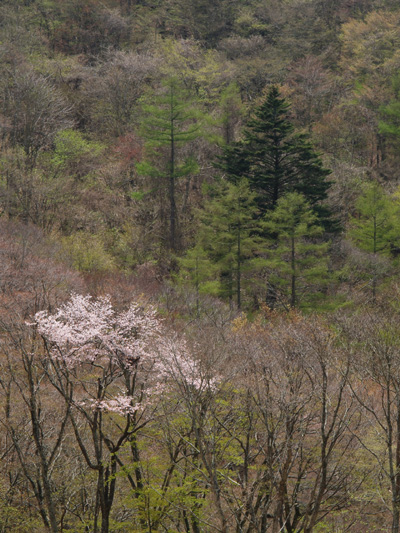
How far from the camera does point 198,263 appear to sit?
30.5 metres

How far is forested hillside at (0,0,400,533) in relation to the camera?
1239 centimetres

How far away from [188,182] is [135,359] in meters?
30.1

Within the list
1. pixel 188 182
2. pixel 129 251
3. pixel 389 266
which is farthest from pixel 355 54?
pixel 129 251

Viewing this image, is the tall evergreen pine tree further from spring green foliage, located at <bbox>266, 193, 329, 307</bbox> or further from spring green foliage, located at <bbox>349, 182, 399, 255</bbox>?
spring green foliage, located at <bbox>349, 182, 399, 255</bbox>

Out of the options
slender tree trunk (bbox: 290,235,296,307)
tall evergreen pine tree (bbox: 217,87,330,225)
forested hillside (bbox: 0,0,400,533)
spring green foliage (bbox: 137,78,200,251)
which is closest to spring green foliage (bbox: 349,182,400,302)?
forested hillside (bbox: 0,0,400,533)

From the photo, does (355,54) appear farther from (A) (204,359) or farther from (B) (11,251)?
(A) (204,359)

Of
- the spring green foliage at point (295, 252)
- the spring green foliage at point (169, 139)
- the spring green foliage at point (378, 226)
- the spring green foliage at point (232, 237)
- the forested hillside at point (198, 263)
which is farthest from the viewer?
the spring green foliage at point (169, 139)

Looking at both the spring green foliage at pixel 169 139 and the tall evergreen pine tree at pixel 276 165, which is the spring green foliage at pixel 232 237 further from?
the spring green foliage at pixel 169 139

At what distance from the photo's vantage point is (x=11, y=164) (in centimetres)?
3469

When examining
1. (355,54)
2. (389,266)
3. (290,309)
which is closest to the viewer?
(290,309)

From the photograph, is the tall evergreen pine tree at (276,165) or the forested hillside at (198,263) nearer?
the forested hillside at (198,263)

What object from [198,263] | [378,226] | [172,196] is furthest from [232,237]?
[378,226]

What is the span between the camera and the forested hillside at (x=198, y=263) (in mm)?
12391

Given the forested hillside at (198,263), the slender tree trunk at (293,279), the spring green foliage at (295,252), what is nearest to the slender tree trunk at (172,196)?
the forested hillside at (198,263)
